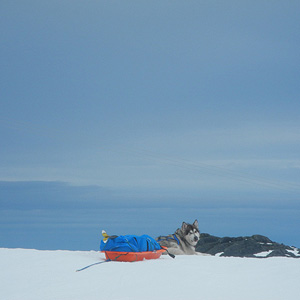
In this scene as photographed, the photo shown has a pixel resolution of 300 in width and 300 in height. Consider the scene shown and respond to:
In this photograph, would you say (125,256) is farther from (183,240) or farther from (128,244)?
(183,240)

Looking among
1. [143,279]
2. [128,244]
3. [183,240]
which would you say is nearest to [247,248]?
[183,240]

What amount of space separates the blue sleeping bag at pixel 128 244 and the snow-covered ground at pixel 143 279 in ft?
1.00

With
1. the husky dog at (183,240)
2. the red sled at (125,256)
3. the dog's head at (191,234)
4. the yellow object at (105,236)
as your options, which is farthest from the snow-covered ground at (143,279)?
the dog's head at (191,234)

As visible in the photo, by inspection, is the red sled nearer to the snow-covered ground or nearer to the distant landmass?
the snow-covered ground

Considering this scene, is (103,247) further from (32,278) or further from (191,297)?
(191,297)

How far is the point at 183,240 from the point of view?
930cm

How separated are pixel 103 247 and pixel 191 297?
2497 mm

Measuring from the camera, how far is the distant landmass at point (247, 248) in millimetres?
10342

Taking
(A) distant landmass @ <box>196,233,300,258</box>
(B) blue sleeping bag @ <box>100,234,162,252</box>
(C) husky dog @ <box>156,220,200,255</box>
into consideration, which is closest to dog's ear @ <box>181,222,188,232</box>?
(C) husky dog @ <box>156,220,200,255</box>

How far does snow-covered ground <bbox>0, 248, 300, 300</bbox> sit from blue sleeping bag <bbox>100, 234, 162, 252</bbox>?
30cm

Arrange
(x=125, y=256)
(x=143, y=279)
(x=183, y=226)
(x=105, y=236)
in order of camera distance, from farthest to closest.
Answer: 1. (x=183, y=226)
2. (x=105, y=236)
3. (x=125, y=256)
4. (x=143, y=279)

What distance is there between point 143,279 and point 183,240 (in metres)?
3.91

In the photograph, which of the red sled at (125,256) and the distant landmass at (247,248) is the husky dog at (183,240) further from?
the red sled at (125,256)

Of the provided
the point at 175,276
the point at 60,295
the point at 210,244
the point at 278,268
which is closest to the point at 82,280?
the point at 60,295
